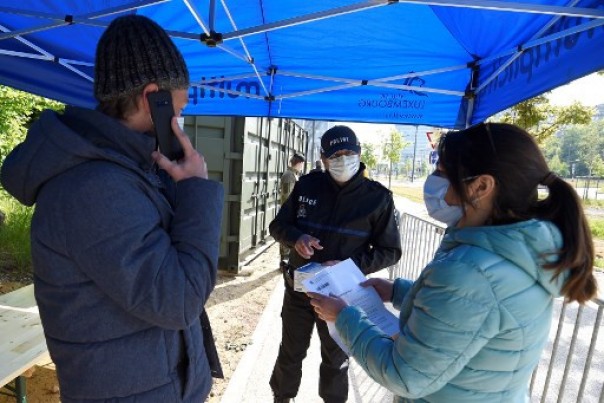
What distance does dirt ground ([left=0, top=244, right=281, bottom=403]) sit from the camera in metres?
3.21

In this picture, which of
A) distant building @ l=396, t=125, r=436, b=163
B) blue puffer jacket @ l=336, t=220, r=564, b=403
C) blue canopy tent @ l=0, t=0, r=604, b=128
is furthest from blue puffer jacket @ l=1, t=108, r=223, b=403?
distant building @ l=396, t=125, r=436, b=163

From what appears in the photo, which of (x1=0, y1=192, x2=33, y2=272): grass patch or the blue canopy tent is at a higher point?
the blue canopy tent

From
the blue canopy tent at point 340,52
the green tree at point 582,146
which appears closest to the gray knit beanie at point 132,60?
the blue canopy tent at point 340,52

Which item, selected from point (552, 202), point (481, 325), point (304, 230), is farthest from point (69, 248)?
point (304, 230)

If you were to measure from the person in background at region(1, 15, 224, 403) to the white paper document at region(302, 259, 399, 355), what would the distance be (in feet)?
2.02

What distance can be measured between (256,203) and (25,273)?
140 inches

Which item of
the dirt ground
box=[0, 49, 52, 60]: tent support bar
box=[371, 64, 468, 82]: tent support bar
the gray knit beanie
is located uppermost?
box=[371, 64, 468, 82]: tent support bar

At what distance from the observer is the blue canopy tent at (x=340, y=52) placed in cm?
203

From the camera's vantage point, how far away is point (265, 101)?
3.65m

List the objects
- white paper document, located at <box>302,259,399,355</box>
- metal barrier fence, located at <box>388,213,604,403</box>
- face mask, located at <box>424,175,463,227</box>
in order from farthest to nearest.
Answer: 1. metal barrier fence, located at <box>388,213,604,403</box>
2. white paper document, located at <box>302,259,399,355</box>
3. face mask, located at <box>424,175,463,227</box>

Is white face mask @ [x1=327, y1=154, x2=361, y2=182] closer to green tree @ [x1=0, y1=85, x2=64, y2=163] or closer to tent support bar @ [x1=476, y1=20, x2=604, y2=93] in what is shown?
tent support bar @ [x1=476, y1=20, x2=604, y2=93]

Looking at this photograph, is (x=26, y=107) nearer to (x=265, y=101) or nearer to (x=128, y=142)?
(x=265, y=101)

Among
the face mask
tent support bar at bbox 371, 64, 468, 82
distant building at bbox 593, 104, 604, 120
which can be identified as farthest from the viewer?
distant building at bbox 593, 104, 604, 120

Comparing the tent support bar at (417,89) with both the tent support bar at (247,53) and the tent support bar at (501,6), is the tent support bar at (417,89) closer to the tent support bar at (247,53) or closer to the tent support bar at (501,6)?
the tent support bar at (247,53)
